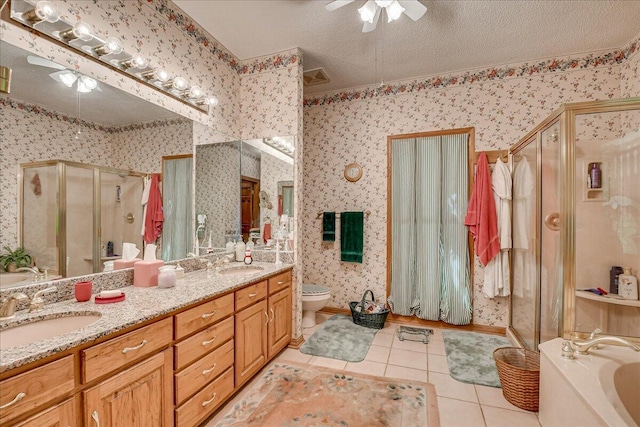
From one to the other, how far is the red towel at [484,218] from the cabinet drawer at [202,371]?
2.51 meters

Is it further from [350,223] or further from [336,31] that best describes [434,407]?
[336,31]

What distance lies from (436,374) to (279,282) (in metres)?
1.45

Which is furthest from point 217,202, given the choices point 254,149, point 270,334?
point 270,334

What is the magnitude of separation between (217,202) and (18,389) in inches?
72.7

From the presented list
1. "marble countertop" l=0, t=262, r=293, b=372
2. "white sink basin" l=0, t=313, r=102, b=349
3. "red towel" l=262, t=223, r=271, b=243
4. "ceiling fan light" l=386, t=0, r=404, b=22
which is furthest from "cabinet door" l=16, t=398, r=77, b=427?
"ceiling fan light" l=386, t=0, r=404, b=22

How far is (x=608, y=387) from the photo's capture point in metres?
1.37

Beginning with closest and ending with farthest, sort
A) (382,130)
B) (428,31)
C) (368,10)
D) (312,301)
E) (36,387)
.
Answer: (36,387) → (368,10) → (428,31) → (312,301) → (382,130)

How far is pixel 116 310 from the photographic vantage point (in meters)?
1.33

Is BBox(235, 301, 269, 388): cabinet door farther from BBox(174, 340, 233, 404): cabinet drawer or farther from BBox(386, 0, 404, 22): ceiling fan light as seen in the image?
BBox(386, 0, 404, 22): ceiling fan light

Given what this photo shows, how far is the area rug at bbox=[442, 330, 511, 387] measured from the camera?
221 cm

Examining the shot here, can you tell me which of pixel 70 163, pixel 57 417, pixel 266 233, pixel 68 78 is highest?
pixel 68 78

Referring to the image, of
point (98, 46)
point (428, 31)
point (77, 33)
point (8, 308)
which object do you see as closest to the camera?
point (8, 308)

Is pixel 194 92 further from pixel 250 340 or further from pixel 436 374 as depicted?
pixel 436 374

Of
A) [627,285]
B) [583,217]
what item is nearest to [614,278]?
[627,285]
